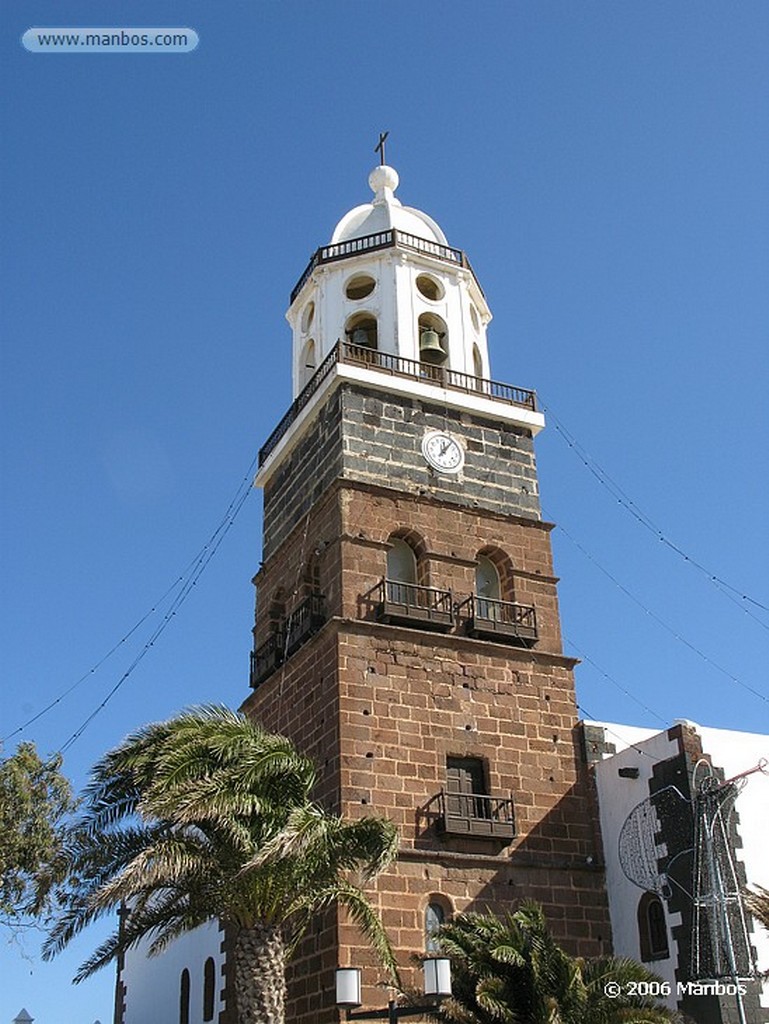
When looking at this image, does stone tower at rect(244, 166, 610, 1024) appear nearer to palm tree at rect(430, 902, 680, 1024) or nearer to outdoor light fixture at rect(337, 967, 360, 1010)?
palm tree at rect(430, 902, 680, 1024)

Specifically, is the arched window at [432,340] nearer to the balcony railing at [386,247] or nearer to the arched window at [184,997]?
the balcony railing at [386,247]

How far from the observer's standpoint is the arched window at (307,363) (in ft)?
89.0

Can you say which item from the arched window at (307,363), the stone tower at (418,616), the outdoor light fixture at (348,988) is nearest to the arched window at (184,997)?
the stone tower at (418,616)

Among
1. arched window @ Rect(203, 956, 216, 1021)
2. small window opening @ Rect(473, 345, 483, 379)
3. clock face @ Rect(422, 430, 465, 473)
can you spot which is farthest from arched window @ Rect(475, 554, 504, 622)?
arched window @ Rect(203, 956, 216, 1021)

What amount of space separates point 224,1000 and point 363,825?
9118 millimetres

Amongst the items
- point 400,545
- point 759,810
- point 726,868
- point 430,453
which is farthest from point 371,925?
point 430,453

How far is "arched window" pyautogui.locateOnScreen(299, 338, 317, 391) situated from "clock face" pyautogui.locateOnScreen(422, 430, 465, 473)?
14.4 ft

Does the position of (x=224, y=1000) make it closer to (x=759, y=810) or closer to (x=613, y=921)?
(x=613, y=921)

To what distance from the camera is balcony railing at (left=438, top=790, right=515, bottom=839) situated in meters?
19.9

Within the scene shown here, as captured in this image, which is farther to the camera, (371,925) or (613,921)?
(613,921)

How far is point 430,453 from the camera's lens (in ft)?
78.2

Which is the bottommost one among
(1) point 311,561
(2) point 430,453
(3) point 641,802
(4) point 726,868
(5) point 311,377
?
(4) point 726,868

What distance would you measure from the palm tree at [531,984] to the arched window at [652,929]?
3776 mm

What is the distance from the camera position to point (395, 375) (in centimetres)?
2414
